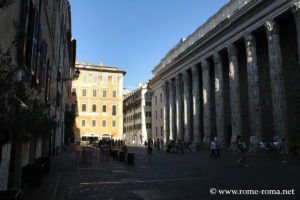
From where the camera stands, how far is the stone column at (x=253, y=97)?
24.1 meters

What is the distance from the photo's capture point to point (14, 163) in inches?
303

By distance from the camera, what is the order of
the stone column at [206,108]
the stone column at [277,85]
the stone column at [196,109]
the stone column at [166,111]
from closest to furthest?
1. the stone column at [277,85]
2. the stone column at [206,108]
3. the stone column at [196,109]
4. the stone column at [166,111]

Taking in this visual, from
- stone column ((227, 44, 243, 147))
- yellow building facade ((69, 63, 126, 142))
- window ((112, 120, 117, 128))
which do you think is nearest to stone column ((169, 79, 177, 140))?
yellow building facade ((69, 63, 126, 142))

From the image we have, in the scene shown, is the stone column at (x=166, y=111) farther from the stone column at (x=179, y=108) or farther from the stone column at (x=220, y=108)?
the stone column at (x=220, y=108)

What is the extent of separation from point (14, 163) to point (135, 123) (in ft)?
192

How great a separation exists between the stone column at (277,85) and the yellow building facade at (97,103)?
37.0m

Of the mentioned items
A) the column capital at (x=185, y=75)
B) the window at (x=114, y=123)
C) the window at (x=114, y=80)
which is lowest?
the window at (x=114, y=123)

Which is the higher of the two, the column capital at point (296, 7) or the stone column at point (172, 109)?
the column capital at point (296, 7)

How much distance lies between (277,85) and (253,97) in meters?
3.09

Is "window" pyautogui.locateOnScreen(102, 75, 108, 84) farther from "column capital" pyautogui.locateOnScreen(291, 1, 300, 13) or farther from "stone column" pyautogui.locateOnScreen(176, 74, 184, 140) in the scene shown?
"column capital" pyautogui.locateOnScreen(291, 1, 300, 13)

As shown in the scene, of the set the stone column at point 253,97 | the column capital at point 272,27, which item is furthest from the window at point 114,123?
the column capital at point 272,27

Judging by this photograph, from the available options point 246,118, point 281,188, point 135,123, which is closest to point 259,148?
point 246,118

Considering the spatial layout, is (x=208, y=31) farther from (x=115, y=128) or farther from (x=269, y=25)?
(x=115, y=128)

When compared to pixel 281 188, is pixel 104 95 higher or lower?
higher
